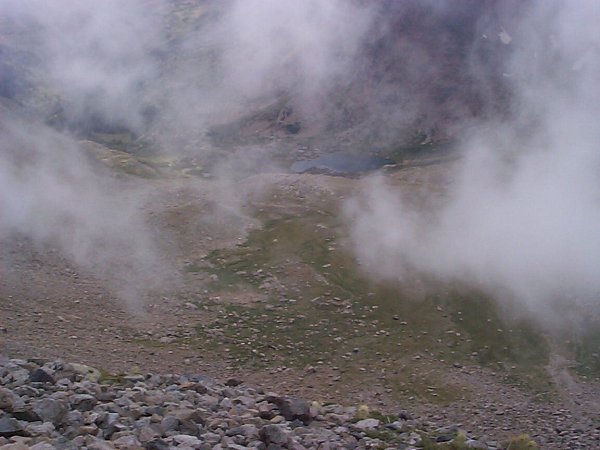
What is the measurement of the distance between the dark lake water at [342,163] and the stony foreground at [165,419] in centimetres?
4041

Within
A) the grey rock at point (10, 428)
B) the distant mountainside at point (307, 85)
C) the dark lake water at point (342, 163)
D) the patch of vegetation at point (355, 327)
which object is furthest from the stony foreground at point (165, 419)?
the distant mountainside at point (307, 85)

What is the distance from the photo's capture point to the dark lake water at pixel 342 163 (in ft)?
197

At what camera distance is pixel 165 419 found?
1402 centimetres

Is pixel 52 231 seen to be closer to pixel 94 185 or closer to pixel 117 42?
pixel 94 185

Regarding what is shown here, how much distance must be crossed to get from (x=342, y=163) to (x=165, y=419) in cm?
4975

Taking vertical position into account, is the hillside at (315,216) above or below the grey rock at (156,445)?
above

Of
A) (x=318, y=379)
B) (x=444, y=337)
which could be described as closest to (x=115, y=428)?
(x=318, y=379)

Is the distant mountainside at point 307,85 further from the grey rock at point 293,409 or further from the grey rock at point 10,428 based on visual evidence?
the grey rock at point 10,428

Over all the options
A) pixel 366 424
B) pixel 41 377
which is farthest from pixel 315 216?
pixel 41 377

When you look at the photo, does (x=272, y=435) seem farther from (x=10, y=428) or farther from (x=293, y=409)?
(x=10, y=428)

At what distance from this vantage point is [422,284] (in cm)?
3516

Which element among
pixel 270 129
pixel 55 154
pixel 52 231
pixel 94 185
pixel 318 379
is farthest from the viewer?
pixel 270 129

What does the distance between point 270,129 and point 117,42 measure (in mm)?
25717

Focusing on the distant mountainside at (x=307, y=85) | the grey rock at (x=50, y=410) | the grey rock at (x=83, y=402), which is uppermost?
the distant mountainside at (x=307, y=85)
